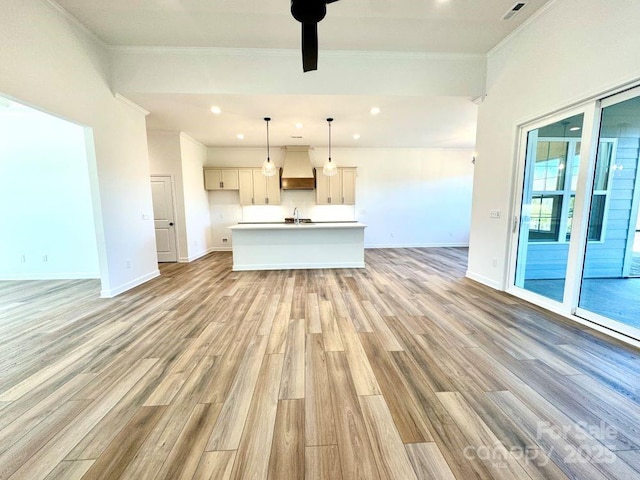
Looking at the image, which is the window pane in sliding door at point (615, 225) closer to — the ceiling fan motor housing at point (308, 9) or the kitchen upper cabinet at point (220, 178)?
the ceiling fan motor housing at point (308, 9)

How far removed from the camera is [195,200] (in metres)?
6.30

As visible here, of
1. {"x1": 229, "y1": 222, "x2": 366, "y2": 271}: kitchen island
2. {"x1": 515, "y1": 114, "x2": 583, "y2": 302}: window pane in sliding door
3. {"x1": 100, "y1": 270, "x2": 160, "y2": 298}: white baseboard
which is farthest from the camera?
{"x1": 229, "y1": 222, "x2": 366, "y2": 271}: kitchen island

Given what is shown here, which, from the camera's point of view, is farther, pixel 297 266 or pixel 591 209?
pixel 297 266

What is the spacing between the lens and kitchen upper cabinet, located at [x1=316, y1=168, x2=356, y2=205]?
689 centimetres

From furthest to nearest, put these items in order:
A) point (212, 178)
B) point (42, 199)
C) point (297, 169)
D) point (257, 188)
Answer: point (257, 188)
point (212, 178)
point (297, 169)
point (42, 199)

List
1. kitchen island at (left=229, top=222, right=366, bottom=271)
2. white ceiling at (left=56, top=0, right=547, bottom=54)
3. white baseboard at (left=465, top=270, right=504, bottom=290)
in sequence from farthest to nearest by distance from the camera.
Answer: kitchen island at (left=229, top=222, right=366, bottom=271) < white baseboard at (left=465, top=270, right=504, bottom=290) < white ceiling at (left=56, top=0, right=547, bottom=54)

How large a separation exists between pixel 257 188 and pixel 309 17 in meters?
5.35

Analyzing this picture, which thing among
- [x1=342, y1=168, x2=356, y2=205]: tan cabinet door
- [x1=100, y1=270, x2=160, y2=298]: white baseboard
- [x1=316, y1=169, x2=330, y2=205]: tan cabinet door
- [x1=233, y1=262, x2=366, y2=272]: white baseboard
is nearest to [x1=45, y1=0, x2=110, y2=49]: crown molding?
[x1=100, y1=270, x2=160, y2=298]: white baseboard

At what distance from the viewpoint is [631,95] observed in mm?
2184

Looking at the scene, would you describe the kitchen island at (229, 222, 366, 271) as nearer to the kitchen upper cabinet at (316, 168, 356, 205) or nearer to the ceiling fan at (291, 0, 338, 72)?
the kitchen upper cabinet at (316, 168, 356, 205)

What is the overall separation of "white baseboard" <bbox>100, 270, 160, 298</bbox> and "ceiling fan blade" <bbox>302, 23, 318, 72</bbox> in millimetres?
3906

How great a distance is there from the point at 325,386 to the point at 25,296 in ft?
15.3

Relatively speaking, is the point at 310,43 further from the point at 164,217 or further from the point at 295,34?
the point at 164,217

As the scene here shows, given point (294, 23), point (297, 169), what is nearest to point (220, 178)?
point (297, 169)
